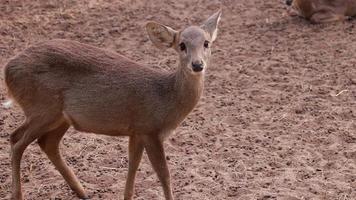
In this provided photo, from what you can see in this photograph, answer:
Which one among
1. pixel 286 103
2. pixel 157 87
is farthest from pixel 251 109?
pixel 157 87

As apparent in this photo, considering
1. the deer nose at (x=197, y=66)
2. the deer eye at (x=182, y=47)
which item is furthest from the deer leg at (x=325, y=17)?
the deer nose at (x=197, y=66)

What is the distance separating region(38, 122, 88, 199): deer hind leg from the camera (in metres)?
6.19

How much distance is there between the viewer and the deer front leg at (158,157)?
5.67m

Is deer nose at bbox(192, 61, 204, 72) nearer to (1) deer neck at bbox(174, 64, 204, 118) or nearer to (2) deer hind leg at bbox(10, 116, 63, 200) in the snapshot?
(1) deer neck at bbox(174, 64, 204, 118)

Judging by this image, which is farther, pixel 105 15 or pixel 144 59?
pixel 105 15

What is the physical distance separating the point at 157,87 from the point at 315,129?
2365 mm

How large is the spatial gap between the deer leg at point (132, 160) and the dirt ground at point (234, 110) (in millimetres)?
260

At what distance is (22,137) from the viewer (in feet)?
19.5

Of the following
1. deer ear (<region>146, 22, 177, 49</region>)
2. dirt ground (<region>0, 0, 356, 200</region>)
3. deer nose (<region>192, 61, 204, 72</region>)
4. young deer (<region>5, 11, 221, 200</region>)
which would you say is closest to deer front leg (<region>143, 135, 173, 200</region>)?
young deer (<region>5, 11, 221, 200</region>)

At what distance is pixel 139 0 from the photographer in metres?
12.0

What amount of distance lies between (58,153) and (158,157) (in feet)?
3.30

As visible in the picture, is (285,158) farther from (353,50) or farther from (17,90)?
(353,50)

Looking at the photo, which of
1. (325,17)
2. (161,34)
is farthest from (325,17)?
(161,34)

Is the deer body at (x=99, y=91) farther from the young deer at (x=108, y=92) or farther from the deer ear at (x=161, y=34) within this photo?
the deer ear at (x=161, y=34)
